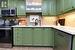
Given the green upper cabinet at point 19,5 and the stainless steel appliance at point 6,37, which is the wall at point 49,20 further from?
the stainless steel appliance at point 6,37

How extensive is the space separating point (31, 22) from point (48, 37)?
3.79ft

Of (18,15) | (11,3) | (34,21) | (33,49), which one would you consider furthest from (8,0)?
(33,49)

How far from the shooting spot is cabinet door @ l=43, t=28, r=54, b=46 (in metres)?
4.51

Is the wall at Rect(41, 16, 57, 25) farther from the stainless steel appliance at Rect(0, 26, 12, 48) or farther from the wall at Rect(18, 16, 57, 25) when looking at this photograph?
the stainless steel appliance at Rect(0, 26, 12, 48)

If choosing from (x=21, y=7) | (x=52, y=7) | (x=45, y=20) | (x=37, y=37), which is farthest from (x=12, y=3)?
(x=37, y=37)

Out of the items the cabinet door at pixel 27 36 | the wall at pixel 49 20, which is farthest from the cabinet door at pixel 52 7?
the cabinet door at pixel 27 36

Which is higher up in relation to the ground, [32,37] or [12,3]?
[12,3]

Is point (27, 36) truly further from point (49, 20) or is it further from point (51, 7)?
point (51, 7)

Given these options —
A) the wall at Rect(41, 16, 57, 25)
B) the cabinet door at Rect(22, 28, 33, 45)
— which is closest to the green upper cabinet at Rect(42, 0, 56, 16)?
the wall at Rect(41, 16, 57, 25)

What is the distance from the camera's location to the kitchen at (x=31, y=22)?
14.8 feet

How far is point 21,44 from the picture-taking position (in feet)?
15.1

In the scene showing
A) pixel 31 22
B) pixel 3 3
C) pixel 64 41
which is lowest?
pixel 64 41

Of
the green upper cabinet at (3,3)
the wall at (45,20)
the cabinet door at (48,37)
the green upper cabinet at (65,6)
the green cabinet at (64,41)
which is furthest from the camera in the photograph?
the wall at (45,20)

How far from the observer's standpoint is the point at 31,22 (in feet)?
17.4
